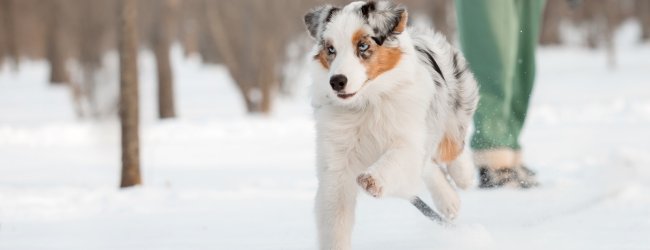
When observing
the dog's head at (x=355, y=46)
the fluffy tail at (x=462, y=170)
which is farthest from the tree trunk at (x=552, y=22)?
the dog's head at (x=355, y=46)

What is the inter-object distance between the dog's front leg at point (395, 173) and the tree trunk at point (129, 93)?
12.9ft

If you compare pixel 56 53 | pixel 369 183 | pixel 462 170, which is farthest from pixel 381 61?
pixel 56 53

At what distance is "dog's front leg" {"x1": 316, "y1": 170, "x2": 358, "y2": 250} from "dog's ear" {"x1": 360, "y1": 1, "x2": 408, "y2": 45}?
63cm

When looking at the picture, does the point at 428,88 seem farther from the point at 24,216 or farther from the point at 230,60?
the point at 230,60

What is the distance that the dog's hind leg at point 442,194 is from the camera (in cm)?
500

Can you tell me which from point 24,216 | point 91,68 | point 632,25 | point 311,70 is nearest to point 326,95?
point 311,70

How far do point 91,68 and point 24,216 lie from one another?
12.4 m

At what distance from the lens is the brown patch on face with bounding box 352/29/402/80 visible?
3971mm

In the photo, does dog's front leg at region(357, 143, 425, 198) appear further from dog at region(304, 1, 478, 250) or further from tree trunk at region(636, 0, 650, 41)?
tree trunk at region(636, 0, 650, 41)

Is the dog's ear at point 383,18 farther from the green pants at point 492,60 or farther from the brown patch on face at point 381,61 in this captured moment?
the green pants at point 492,60

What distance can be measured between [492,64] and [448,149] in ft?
4.97

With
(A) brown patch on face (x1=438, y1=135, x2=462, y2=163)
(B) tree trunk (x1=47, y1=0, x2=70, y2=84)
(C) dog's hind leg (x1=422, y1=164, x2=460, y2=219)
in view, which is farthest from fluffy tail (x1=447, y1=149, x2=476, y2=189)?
(B) tree trunk (x1=47, y1=0, x2=70, y2=84)

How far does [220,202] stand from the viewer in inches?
253

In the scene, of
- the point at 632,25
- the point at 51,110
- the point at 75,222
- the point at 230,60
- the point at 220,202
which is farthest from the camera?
the point at 632,25
